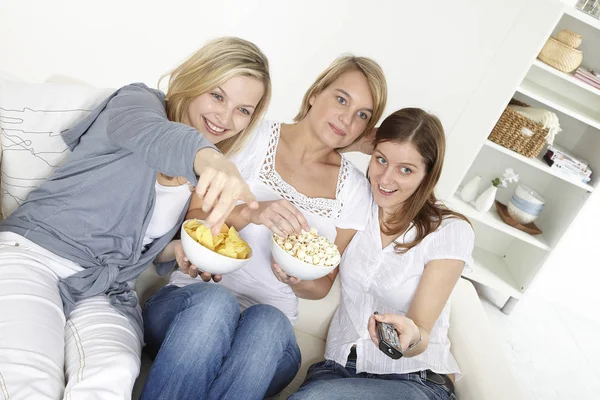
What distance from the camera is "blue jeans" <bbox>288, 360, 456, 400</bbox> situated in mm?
1404

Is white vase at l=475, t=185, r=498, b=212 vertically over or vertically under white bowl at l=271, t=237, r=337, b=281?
over

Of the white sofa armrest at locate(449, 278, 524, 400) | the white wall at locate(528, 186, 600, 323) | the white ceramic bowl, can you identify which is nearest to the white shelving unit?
the white ceramic bowl

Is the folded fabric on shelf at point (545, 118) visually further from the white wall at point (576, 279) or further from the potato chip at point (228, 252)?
the potato chip at point (228, 252)

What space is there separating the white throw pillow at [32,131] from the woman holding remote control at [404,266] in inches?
35.4

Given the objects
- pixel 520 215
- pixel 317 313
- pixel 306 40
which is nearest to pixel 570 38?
pixel 520 215

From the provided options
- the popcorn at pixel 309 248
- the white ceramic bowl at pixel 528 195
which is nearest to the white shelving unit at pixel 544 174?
the white ceramic bowl at pixel 528 195

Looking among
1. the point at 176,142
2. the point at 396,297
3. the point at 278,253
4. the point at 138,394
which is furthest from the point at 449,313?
the point at 176,142

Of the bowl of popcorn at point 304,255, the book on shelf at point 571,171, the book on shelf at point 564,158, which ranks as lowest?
the bowl of popcorn at point 304,255

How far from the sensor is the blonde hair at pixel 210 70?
4.83 ft

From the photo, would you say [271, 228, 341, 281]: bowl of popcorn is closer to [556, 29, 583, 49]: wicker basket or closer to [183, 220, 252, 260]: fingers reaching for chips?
[183, 220, 252, 260]: fingers reaching for chips

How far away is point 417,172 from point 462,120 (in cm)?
145

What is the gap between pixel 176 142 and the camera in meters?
1.01

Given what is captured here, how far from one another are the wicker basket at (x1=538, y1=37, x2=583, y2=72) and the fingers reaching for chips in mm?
2102

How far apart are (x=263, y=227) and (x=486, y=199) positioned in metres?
1.73
